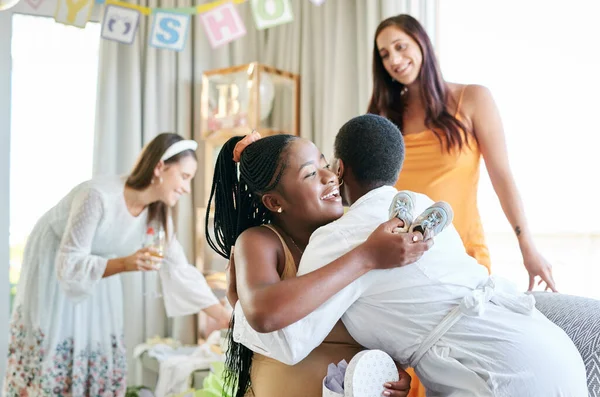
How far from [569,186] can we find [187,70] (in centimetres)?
232

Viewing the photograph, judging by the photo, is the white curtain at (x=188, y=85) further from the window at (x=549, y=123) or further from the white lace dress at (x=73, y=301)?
the white lace dress at (x=73, y=301)

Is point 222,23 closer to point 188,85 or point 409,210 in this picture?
point 188,85

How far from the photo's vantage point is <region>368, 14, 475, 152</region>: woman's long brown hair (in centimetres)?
193

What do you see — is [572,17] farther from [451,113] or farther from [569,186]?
[451,113]

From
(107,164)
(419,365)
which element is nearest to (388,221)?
(419,365)

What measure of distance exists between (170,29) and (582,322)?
2.32 m

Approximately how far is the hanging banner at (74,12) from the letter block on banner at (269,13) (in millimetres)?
689

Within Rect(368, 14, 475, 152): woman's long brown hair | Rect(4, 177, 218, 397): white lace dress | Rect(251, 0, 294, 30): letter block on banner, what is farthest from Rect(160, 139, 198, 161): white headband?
Rect(368, 14, 475, 152): woman's long brown hair

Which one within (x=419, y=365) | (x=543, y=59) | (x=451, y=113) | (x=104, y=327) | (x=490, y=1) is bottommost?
(x=104, y=327)

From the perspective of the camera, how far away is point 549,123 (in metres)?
Result: 2.47

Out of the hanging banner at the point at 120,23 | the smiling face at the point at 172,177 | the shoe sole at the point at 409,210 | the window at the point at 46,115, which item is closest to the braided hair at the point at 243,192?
the shoe sole at the point at 409,210

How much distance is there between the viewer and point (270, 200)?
1293 millimetres

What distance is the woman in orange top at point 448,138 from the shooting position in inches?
76.0

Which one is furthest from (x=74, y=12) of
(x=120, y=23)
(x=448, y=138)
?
(x=448, y=138)
